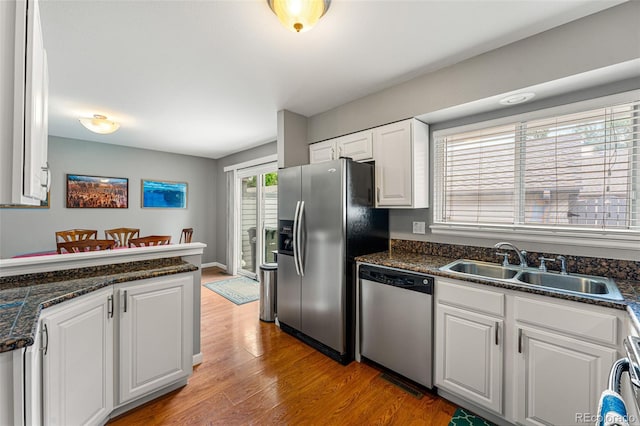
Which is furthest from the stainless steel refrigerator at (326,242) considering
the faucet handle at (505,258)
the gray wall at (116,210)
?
the gray wall at (116,210)

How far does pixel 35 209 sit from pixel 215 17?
4563 millimetres

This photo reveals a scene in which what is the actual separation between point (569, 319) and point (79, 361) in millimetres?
2629

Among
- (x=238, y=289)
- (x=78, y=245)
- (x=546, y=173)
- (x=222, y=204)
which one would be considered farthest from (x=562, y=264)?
(x=222, y=204)

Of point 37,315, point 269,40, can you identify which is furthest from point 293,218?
point 37,315

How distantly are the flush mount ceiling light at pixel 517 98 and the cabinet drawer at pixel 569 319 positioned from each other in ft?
4.73

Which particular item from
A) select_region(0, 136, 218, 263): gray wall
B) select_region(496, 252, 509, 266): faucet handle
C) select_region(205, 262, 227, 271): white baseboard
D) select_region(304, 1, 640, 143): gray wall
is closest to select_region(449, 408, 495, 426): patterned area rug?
select_region(496, 252, 509, 266): faucet handle

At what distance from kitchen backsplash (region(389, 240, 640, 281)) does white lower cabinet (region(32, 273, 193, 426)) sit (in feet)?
6.78

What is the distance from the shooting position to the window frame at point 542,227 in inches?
66.7

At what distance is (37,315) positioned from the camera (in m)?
1.11

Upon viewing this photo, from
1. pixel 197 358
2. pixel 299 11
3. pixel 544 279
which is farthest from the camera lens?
pixel 197 358

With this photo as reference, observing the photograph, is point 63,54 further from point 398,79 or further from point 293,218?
point 398,79

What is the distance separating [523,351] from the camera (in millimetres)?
1571

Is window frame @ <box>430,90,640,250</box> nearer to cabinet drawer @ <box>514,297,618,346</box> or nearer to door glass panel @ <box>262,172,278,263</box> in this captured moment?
cabinet drawer @ <box>514,297,618,346</box>

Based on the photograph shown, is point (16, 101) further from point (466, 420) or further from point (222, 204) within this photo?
point (222, 204)
